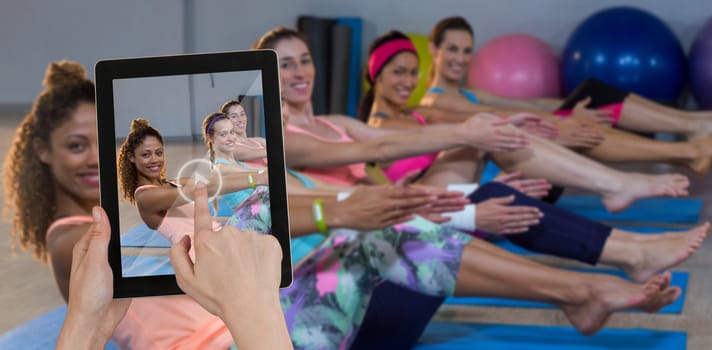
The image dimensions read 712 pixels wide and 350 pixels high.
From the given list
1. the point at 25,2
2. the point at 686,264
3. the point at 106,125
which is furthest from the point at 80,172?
the point at 25,2

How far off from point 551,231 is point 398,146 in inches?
22.9

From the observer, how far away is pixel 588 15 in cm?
600

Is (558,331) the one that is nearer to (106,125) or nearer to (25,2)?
(106,125)

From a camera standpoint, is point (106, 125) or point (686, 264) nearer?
point (106, 125)

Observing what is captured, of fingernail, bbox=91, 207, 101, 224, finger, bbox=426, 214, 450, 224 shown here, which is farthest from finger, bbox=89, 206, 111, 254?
finger, bbox=426, 214, 450, 224

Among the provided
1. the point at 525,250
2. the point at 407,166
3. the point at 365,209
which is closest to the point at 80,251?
the point at 365,209

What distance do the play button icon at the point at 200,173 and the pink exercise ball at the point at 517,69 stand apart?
4733 mm

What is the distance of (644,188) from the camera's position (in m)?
2.69

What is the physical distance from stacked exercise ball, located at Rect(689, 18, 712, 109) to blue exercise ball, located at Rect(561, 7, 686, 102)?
0.10 metres

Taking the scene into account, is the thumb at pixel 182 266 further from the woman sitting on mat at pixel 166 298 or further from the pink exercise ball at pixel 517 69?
the pink exercise ball at pixel 517 69

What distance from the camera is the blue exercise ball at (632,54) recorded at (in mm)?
5203

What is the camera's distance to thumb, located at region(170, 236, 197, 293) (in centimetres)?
76

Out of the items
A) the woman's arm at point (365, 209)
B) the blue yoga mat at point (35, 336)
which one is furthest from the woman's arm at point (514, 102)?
the blue yoga mat at point (35, 336)

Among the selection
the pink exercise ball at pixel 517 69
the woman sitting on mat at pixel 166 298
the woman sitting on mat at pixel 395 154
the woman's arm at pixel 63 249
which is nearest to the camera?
the woman sitting on mat at pixel 166 298
